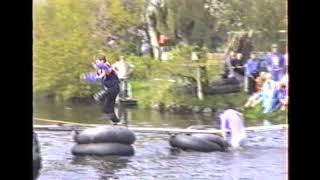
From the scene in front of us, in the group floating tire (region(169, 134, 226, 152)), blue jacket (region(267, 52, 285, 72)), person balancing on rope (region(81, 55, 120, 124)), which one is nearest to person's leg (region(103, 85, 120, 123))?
person balancing on rope (region(81, 55, 120, 124))

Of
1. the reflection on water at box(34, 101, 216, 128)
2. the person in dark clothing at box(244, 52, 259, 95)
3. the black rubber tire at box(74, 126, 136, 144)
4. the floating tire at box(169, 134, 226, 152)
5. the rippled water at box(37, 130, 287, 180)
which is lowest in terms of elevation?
the rippled water at box(37, 130, 287, 180)

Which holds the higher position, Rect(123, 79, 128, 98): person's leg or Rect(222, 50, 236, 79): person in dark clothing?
Rect(222, 50, 236, 79): person in dark clothing

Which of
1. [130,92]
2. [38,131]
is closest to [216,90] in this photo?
[130,92]

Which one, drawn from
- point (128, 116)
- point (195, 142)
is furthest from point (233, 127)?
point (128, 116)

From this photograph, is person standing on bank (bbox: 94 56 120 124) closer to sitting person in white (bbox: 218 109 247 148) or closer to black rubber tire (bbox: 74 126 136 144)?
black rubber tire (bbox: 74 126 136 144)

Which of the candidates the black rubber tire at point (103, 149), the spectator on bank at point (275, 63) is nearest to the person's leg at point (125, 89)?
the black rubber tire at point (103, 149)

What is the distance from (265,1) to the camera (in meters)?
1.46

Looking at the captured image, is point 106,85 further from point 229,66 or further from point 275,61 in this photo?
point 275,61

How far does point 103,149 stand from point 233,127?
0.30m

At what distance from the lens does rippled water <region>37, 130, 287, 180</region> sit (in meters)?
1.45

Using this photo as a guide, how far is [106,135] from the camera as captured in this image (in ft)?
4.79

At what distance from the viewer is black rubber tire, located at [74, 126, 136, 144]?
146 cm
